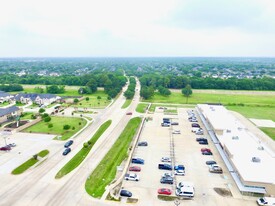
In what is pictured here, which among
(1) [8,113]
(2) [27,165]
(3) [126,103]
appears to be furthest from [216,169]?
(1) [8,113]

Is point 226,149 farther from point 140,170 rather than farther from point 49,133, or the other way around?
point 49,133

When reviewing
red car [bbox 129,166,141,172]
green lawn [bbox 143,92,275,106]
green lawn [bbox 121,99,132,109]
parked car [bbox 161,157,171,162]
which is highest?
green lawn [bbox 143,92,275,106]

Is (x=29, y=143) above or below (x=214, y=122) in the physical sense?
below

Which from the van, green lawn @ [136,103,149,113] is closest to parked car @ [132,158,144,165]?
the van

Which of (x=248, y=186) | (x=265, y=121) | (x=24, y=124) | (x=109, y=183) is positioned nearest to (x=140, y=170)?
(x=109, y=183)

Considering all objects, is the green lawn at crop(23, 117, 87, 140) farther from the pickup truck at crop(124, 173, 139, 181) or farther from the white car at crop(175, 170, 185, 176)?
the white car at crop(175, 170, 185, 176)

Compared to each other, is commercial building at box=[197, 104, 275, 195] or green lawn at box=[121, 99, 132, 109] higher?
commercial building at box=[197, 104, 275, 195]

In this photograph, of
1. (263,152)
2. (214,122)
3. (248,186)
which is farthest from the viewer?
(214,122)
